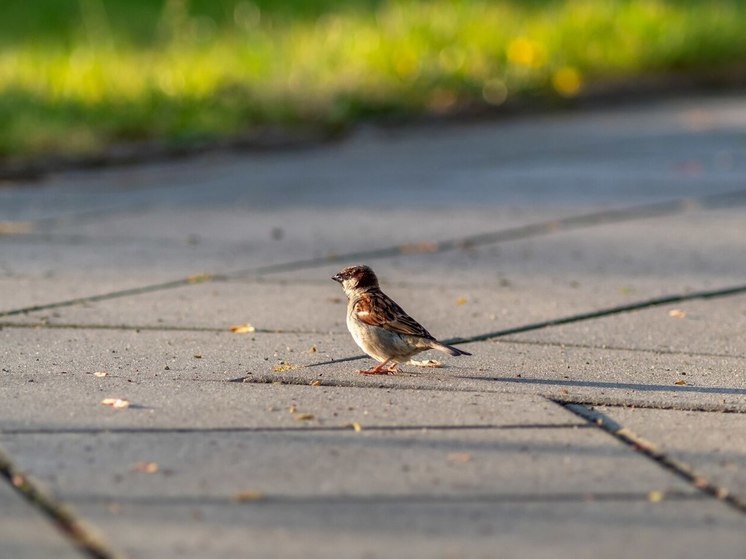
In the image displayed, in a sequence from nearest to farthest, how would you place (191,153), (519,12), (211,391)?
(211,391) < (191,153) < (519,12)

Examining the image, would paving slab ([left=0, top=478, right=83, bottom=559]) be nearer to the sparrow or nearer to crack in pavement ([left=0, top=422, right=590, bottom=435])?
crack in pavement ([left=0, top=422, right=590, bottom=435])

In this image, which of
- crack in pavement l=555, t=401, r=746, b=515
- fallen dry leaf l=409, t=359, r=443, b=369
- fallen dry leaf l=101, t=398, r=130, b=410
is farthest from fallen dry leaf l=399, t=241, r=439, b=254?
fallen dry leaf l=101, t=398, r=130, b=410

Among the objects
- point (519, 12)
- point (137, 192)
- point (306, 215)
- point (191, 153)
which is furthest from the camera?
point (519, 12)

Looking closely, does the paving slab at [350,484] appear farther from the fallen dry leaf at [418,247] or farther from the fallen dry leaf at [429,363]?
the fallen dry leaf at [418,247]

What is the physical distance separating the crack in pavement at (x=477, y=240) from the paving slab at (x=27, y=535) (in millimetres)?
3125

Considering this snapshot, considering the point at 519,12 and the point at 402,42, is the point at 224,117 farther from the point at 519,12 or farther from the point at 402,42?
the point at 519,12

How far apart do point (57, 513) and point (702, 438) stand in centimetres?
244

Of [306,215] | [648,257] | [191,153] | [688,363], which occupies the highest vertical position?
[191,153]

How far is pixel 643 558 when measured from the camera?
4.02 meters

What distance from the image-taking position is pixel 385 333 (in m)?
6.06

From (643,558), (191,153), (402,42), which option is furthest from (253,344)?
(402,42)

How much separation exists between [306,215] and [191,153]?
255cm

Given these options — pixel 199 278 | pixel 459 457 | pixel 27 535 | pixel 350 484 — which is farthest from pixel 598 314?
pixel 27 535

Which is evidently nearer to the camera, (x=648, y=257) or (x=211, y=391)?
(x=211, y=391)
